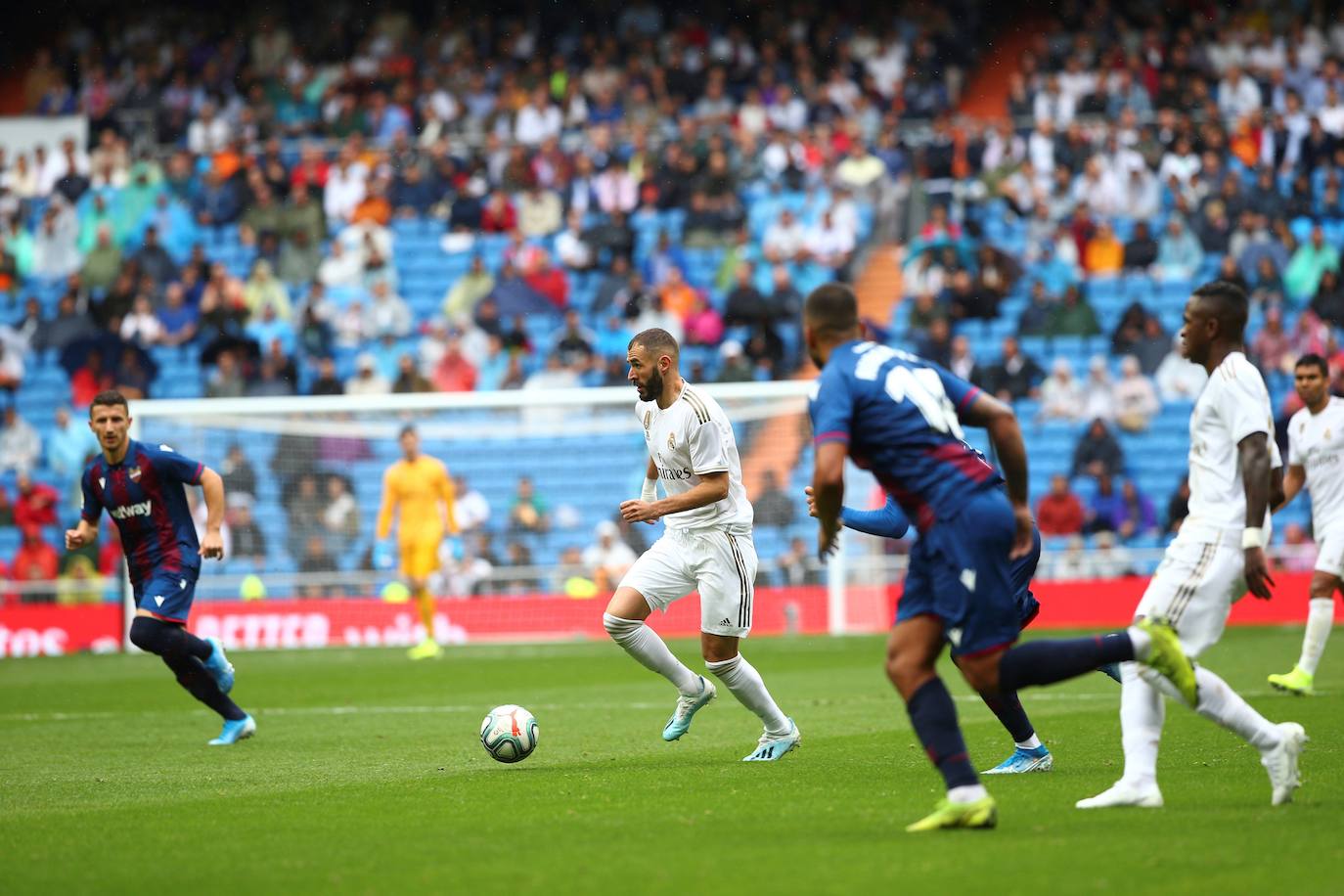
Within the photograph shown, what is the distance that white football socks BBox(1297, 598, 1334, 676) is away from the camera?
13120mm

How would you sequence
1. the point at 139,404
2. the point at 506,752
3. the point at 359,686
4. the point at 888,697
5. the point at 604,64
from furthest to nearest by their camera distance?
the point at 604,64 → the point at 139,404 → the point at 359,686 → the point at 888,697 → the point at 506,752

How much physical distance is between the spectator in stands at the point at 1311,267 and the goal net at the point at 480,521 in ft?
25.2

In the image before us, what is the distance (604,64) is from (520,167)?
3306 mm

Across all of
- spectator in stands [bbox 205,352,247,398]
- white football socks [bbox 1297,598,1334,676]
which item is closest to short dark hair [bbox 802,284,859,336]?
white football socks [bbox 1297,598,1334,676]

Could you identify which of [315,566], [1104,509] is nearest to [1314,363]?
[1104,509]

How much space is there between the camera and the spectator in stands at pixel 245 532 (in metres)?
23.4

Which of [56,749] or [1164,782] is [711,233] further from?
[1164,782]

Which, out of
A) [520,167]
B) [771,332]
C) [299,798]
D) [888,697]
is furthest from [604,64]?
[299,798]

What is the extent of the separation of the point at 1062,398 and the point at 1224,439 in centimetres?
1839

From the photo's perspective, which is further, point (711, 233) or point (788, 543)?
→ point (711, 233)

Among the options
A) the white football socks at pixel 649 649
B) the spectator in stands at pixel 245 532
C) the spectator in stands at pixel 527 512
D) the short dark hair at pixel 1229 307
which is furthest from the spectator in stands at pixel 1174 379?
the short dark hair at pixel 1229 307

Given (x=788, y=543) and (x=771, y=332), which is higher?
(x=771, y=332)

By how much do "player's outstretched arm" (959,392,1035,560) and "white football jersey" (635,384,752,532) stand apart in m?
3.22

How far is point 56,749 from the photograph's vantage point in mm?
11648
